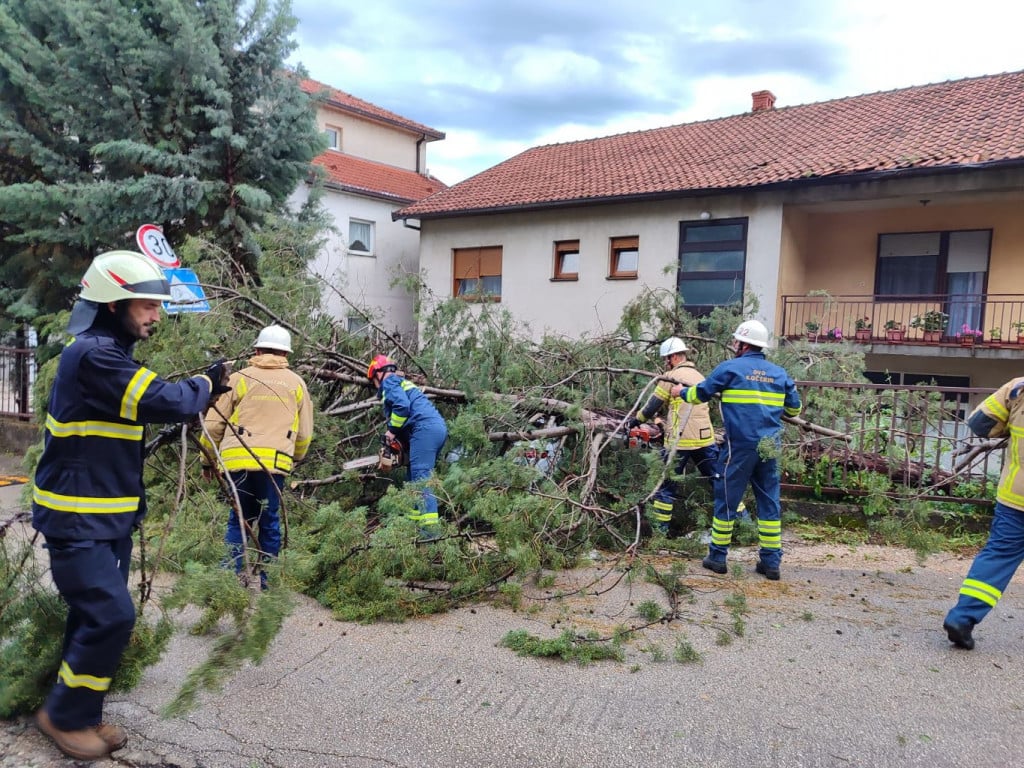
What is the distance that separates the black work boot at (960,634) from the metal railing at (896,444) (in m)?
2.24

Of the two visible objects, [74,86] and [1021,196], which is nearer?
[74,86]

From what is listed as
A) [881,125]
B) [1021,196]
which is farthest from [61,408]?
[881,125]

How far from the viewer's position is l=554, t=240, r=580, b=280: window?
1521 cm

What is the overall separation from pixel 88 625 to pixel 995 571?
4.13 metres

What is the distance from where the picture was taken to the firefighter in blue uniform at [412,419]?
524 cm

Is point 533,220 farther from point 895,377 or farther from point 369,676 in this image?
point 369,676

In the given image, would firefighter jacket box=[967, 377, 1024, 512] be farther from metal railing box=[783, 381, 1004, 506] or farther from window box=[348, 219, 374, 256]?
window box=[348, 219, 374, 256]

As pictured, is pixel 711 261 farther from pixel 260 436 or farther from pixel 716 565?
pixel 260 436

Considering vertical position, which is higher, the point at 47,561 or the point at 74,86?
the point at 74,86

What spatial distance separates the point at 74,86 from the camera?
A: 9133 millimetres

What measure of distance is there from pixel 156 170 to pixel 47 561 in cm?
796

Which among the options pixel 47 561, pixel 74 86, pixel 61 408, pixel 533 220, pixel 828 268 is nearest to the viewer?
pixel 61 408

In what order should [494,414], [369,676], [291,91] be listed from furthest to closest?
[291,91]
[494,414]
[369,676]

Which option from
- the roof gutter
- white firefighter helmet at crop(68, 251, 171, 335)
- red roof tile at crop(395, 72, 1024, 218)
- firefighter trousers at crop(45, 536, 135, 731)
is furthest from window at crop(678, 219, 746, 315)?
firefighter trousers at crop(45, 536, 135, 731)
